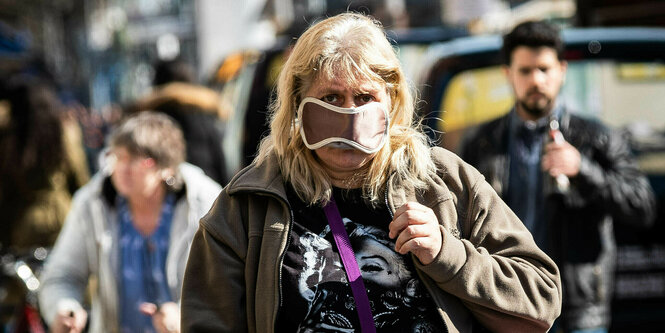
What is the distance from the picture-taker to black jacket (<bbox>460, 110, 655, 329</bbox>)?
3762 mm

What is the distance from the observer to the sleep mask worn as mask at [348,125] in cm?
226

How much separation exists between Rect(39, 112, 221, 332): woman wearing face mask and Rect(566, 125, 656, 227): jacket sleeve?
4.94 feet

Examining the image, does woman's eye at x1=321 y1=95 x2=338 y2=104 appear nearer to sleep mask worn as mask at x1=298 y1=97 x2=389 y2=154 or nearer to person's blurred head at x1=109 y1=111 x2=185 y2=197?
sleep mask worn as mask at x1=298 y1=97 x2=389 y2=154

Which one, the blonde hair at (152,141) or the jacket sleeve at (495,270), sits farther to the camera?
the blonde hair at (152,141)

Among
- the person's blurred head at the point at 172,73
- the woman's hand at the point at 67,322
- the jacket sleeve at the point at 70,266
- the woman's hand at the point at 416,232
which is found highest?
the woman's hand at the point at 416,232

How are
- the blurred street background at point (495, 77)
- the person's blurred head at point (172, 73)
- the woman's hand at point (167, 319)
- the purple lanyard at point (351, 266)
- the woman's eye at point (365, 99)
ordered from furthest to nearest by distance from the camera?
the person's blurred head at point (172, 73) < the blurred street background at point (495, 77) < the woman's hand at point (167, 319) < the woman's eye at point (365, 99) < the purple lanyard at point (351, 266)

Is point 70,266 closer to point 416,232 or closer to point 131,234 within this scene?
point 131,234

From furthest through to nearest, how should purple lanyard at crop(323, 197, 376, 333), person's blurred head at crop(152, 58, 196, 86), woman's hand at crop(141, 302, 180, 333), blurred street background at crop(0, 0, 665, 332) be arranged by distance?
person's blurred head at crop(152, 58, 196, 86), blurred street background at crop(0, 0, 665, 332), woman's hand at crop(141, 302, 180, 333), purple lanyard at crop(323, 197, 376, 333)

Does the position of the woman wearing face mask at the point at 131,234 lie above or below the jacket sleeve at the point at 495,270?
below

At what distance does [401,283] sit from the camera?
2.22 m

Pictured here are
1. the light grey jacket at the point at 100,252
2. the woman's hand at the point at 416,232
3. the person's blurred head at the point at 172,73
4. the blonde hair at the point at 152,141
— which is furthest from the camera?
the person's blurred head at the point at 172,73

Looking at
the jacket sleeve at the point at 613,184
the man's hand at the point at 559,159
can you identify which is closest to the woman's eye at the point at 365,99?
the man's hand at the point at 559,159

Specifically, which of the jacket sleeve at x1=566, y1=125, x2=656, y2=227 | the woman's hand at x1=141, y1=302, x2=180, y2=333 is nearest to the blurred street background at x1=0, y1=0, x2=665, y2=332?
the jacket sleeve at x1=566, y1=125, x2=656, y2=227

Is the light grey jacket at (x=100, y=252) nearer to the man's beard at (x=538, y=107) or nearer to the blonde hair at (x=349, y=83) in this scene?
the man's beard at (x=538, y=107)
